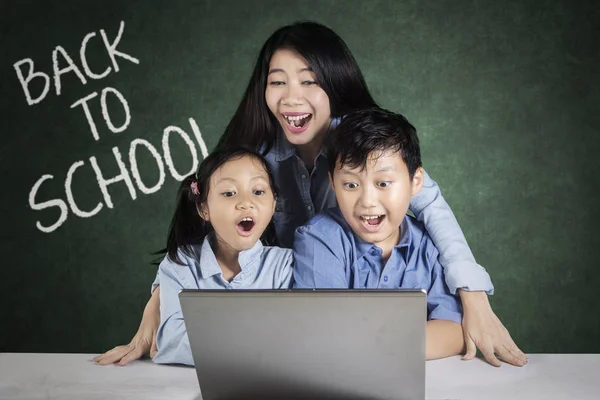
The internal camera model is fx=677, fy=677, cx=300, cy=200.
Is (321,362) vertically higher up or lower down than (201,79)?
lower down

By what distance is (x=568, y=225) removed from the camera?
2.59 meters

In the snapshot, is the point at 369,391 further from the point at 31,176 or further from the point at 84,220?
the point at 31,176

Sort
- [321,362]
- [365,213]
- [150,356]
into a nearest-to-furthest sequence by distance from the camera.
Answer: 1. [321,362]
2. [150,356]
3. [365,213]

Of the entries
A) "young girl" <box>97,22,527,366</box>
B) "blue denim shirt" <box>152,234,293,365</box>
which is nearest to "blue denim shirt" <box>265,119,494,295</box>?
"young girl" <box>97,22,527,366</box>

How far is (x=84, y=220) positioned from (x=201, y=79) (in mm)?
755

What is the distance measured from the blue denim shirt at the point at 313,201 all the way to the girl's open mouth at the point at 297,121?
0.23ft

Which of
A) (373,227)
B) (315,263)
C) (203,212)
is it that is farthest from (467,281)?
(203,212)

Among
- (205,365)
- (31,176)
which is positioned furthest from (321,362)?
(31,176)

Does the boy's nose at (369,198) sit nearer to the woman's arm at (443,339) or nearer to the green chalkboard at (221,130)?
the woman's arm at (443,339)

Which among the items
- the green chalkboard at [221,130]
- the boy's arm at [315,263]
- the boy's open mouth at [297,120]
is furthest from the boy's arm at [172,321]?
the green chalkboard at [221,130]

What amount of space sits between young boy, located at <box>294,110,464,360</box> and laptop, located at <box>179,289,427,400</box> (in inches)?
25.5

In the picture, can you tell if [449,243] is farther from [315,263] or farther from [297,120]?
[297,120]

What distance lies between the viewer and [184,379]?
1498 millimetres

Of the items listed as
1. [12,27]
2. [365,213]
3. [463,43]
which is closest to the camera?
→ [365,213]
